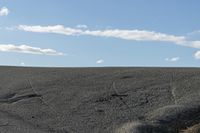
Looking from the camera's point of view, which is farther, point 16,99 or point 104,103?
point 16,99

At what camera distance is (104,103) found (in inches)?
569

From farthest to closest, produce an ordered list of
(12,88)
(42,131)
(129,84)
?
(12,88)
(129,84)
(42,131)

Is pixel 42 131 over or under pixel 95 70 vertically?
under

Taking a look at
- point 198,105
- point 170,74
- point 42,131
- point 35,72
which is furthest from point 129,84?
point 35,72

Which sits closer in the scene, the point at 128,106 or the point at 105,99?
the point at 128,106

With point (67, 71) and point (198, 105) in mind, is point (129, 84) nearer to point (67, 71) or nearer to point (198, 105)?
point (198, 105)

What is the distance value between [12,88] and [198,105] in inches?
288

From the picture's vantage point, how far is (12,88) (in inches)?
713

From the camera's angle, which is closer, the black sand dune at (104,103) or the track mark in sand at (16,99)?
the black sand dune at (104,103)

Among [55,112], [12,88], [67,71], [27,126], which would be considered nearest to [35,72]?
[67,71]

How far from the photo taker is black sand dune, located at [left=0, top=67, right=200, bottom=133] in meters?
12.2

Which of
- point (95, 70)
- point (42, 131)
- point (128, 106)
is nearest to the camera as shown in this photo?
point (42, 131)

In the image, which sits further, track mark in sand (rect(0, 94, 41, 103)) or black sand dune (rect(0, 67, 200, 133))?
track mark in sand (rect(0, 94, 41, 103))

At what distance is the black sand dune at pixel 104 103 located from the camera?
12234mm
